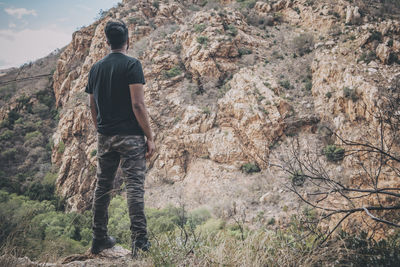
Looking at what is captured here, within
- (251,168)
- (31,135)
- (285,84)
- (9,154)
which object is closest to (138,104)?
(251,168)

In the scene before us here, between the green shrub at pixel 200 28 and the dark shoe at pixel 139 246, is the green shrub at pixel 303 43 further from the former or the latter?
the dark shoe at pixel 139 246

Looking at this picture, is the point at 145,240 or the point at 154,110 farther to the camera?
the point at 154,110

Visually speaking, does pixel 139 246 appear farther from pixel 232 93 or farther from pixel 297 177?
pixel 232 93

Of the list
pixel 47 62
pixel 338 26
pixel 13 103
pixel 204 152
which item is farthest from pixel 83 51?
pixel 338 26

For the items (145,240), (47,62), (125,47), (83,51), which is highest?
(47,62)

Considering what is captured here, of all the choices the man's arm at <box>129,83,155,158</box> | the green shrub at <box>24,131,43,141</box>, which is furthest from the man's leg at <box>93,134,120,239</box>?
the green shrub at <box>24,131,43,141</box>

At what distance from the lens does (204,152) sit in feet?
33.9

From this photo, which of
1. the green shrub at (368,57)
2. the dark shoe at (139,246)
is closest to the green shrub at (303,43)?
the green shrub at (368,57)

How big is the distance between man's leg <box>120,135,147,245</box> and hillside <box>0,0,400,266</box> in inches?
182

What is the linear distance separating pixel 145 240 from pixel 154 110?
10.4 m

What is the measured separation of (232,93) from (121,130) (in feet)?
31.0

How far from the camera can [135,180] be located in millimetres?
1832

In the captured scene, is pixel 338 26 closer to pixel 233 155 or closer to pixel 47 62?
pixel 233 155

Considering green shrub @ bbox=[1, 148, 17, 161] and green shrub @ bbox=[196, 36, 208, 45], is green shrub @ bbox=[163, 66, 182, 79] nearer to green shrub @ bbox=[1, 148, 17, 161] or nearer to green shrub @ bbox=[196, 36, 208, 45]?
green shrub @ bbox=[196, 36, 208, 45]
